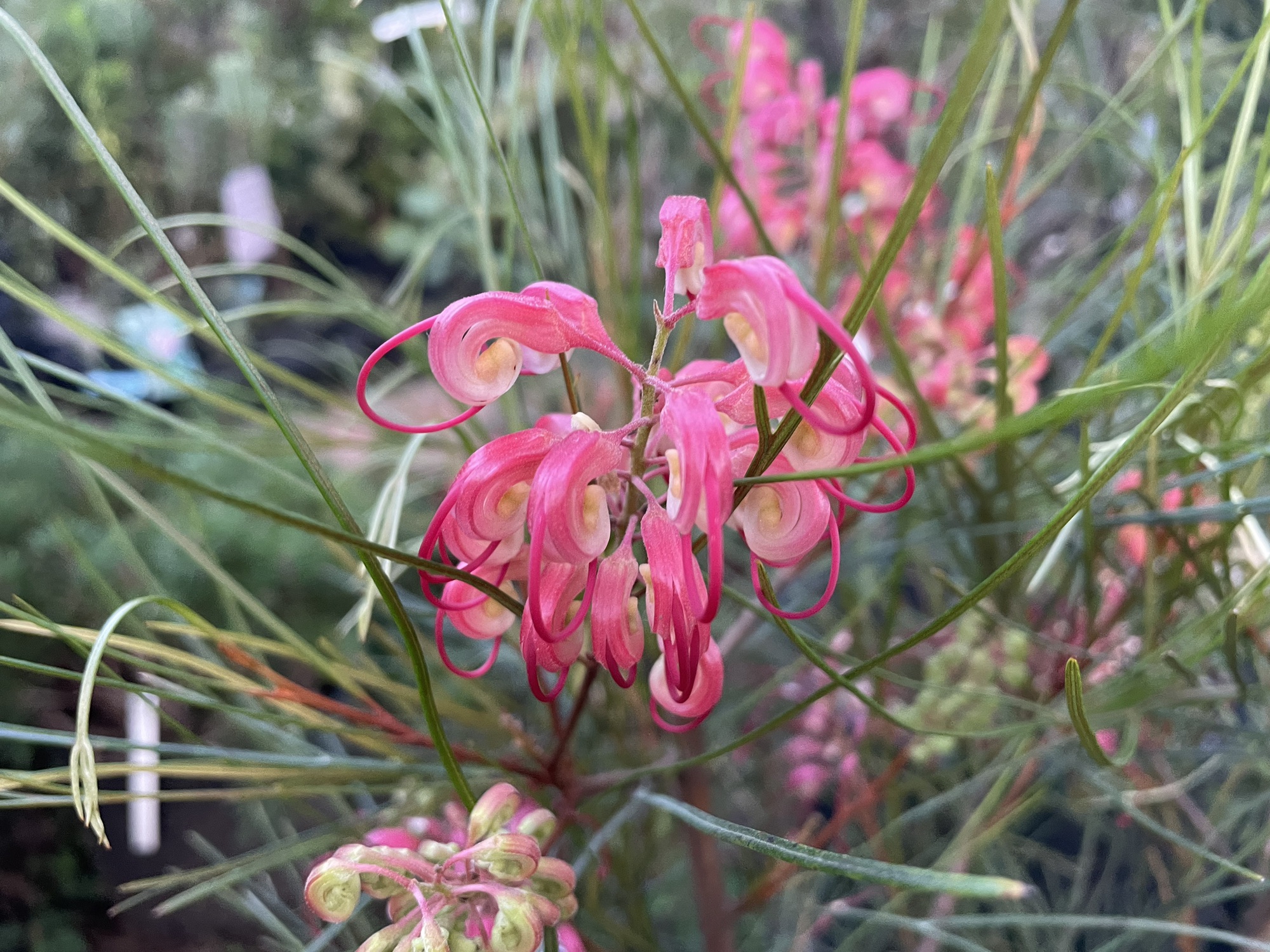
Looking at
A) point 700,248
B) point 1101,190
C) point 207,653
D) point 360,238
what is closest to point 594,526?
point 700,248

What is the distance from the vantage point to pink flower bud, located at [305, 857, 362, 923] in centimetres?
16

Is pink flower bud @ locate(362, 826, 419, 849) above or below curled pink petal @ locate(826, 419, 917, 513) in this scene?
below

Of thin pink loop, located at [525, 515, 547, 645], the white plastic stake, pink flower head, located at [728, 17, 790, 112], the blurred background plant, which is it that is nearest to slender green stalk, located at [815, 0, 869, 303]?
the blurred background plant

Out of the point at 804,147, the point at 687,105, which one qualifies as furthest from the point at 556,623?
the point at 804,147

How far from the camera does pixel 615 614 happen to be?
0.15 m

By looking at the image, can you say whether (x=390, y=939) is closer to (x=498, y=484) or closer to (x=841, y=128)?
(x=498, y=484)

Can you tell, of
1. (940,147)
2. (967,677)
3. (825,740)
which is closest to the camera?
(940,147)

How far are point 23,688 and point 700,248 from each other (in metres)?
0.56

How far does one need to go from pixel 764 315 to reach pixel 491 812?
13 centimetres

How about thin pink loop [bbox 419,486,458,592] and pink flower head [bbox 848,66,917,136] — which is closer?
thin pink loop [bbox 419,486,458,592]

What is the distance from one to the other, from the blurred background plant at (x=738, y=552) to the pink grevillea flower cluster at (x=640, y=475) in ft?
0.07

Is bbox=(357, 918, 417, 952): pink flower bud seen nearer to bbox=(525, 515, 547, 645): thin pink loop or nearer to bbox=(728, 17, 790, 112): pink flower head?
bbox=(525, 515, 547, 645): thin pink loop

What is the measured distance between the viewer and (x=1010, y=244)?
1.56 feet

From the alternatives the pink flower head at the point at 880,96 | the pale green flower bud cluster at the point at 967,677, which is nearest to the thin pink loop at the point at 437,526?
the pale green flower bud cluster at the point at 967,677
